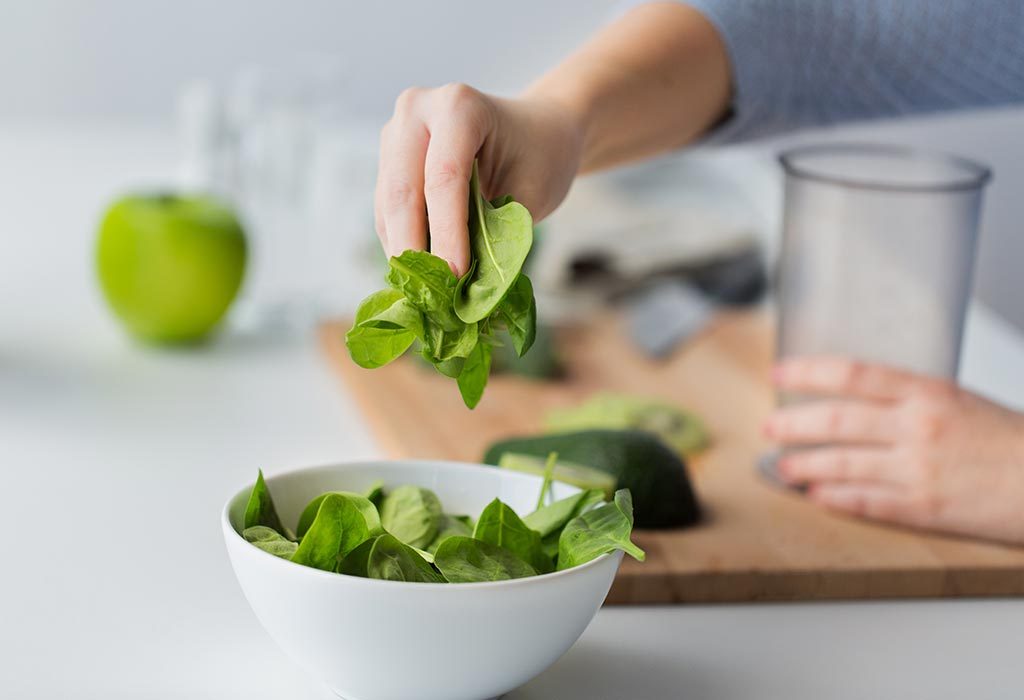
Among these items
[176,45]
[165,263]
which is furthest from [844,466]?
[176,45]

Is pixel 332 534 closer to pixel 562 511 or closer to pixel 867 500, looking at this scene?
pixel 562 511

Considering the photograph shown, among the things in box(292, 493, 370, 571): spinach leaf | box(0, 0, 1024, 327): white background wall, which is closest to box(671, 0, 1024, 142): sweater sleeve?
box(292, 493, 370, 571): spinach leaf

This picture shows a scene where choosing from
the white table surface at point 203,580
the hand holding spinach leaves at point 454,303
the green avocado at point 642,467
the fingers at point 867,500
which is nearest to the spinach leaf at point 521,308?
the hand holding spinach leaves at point 454,303

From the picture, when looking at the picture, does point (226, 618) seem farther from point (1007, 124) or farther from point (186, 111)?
point (1007, 124)

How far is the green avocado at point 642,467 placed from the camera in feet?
3.54

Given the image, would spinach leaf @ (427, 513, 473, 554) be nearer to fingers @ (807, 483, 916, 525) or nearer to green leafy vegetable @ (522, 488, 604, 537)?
green leafy vegetable @ (522, 488, 604, 537)

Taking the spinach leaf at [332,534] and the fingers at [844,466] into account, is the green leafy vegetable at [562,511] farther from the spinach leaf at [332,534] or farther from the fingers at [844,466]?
the fingers at [844,466]

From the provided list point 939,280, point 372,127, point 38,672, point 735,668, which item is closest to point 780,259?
point 939,280

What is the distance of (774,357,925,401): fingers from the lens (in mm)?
1172

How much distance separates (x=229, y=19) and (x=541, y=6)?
3.37 feet

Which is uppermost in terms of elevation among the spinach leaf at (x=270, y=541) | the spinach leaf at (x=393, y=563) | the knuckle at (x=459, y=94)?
the knuckle at (x=459, y=94)

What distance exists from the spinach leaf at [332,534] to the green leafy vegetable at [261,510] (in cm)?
8

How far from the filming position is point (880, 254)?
1214 millimetres

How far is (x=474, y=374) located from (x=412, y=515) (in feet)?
0.33
